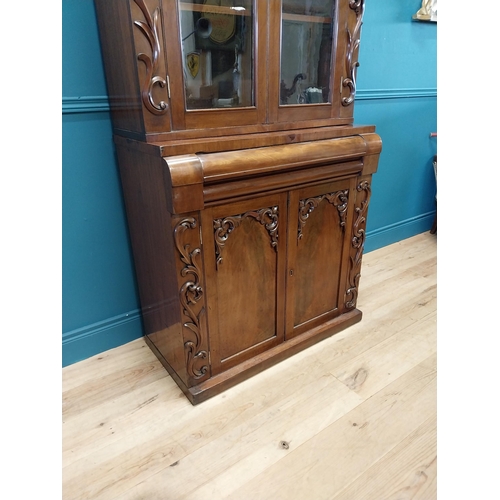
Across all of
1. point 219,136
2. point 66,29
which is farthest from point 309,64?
point 66,29

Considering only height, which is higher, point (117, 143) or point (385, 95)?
point (385, 95)

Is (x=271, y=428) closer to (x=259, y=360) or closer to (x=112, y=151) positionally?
(x=259, y=360)

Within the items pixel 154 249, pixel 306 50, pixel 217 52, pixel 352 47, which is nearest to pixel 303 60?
pixel 306 50

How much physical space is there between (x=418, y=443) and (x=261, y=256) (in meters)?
0.81

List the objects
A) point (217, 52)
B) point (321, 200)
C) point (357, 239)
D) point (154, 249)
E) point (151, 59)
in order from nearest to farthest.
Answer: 1. point (151, 59)
2. point (217, 52)
3. point (154, 249)
4. point (321, 200)
5. point (357, 239)

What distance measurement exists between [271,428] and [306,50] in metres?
1.34

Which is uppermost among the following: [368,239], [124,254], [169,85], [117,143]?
[169,85]

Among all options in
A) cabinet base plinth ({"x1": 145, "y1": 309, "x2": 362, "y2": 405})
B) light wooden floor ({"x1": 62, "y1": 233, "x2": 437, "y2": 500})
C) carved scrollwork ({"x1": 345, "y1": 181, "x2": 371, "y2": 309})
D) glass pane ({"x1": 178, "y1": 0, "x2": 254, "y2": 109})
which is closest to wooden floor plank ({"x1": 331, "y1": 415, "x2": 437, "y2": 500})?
light wooden floor ({"x1": 62, "y1": 233, "x2": 437, "y2": 500})

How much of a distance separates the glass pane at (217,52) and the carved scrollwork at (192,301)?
1.34 feet

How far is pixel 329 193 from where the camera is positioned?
4.78 feet

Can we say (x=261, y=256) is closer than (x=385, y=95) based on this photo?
Yes

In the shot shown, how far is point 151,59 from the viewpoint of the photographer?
3.35ft
